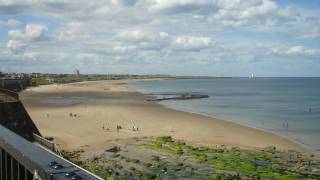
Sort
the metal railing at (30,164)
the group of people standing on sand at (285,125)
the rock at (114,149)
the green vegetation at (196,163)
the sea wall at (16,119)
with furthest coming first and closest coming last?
1. the group of people standing on sand at (285,125)
2. the rock at (114,149)
3. the green vegetation at (196,163)
4. the sea wall at (16,119)
5. the metal railing at (30,164)

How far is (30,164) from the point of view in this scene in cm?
543

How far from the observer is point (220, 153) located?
2673 cm

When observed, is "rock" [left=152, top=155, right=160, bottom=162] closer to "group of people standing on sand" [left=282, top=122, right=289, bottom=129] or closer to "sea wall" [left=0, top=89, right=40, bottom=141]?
"sea wall" [left=0, top=89, right=40, bottom=141]

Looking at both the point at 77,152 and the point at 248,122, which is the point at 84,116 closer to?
the point at 248,122

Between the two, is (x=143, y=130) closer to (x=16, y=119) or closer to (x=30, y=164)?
(x=16, y=119)

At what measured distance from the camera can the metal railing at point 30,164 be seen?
462 centimetres

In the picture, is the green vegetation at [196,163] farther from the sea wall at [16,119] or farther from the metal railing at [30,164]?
the metal railing at [30,164]

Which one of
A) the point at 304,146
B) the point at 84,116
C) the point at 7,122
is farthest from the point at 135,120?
the point at 7,122

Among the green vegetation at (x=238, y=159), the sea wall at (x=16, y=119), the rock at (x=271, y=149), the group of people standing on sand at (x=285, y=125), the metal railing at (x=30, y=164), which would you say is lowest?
the group of people standing on sand at (x=285, y=125)

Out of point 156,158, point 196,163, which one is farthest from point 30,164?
point 156,158

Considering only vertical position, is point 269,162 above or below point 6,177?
below

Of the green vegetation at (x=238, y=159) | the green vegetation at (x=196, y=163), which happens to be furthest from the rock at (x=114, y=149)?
the green vegetation at (x=238, y=159)

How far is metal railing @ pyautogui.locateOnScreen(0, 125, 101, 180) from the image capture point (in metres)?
4.62

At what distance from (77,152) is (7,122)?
690cm
